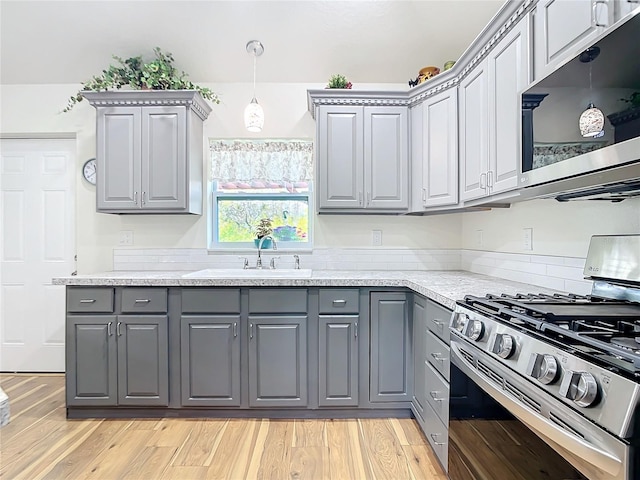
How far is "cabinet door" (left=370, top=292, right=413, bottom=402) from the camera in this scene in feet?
8.32

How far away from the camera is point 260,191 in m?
3.30

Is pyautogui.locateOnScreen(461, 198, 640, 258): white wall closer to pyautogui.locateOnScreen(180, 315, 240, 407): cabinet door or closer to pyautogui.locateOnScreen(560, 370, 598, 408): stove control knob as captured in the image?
pyautogui.locateOnScreen(560, 370, 598, 408): stove control knob

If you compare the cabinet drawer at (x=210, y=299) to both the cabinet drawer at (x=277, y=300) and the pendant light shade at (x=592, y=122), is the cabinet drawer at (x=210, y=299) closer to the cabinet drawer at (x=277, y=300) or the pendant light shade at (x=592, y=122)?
the cabinet drawer at (x=277, y=300)

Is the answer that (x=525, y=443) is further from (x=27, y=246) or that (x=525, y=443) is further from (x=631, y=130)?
(x=27, y=246)

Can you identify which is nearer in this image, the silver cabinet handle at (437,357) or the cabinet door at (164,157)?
the silver cabinet handle at (437,357)

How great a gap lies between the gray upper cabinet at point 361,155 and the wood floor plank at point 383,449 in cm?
151

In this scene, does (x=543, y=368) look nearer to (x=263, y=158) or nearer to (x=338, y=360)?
(x=338, y=360)

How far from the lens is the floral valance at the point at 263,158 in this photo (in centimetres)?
326

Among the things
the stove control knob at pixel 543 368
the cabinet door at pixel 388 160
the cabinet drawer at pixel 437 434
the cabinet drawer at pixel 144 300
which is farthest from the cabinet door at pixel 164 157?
the stove control knob at pixel 543 368

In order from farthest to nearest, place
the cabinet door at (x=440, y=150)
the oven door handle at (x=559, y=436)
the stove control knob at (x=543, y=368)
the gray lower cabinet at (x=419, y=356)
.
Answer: the cabinet door at (x=440, y=150) < the gray lower cabinet at (x=419, y=356) < the stove control knob at (x=543, y=368) < the oven door handle at (x=559, y=436)

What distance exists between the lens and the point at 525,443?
43.4 inches

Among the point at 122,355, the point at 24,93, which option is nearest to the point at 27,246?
the point at 24,93

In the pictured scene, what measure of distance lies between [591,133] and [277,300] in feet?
6.18

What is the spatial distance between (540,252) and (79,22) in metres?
3.55
